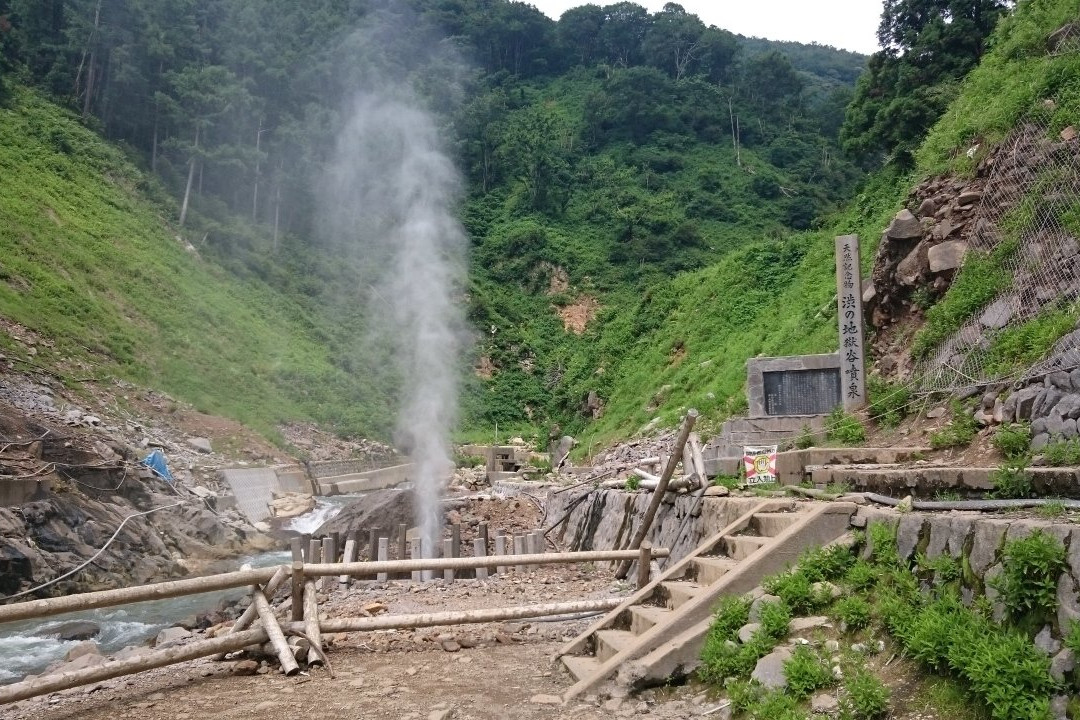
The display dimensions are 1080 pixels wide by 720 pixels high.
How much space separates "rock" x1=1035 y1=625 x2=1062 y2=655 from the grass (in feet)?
91.8

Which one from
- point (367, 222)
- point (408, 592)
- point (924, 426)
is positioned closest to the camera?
point (924, 426)

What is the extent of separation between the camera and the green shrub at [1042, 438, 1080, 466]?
5852mm

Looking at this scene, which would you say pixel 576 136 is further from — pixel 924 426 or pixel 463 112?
pixel 924 426

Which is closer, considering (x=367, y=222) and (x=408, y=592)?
(x=408, y=592)

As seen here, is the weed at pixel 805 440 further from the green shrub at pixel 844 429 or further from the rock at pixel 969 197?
the rock at pixel 969 197

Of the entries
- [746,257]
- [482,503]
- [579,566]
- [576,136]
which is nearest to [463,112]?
[576,136]

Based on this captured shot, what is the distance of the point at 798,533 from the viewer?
5836mm

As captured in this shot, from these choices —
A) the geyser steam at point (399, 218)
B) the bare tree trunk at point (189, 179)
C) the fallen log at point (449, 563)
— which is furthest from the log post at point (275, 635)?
the bare tree trunk at point (189, 179)

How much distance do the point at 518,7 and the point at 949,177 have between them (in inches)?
3118

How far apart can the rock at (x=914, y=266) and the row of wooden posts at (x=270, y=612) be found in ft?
23.8

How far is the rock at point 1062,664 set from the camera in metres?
3.42

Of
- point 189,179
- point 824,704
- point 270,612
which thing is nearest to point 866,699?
point 824,704

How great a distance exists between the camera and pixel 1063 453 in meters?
5.99

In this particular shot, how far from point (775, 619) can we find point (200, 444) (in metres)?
24.8
